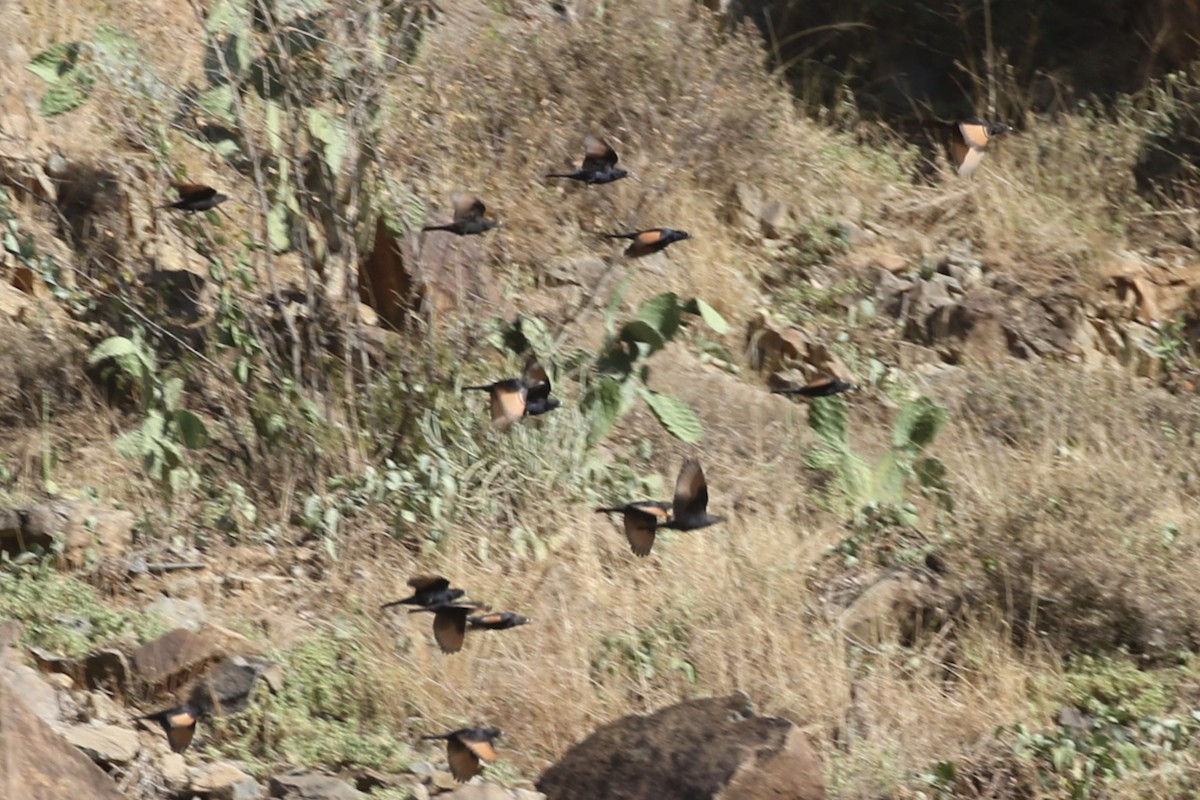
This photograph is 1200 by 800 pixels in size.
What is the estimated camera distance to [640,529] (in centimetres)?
520

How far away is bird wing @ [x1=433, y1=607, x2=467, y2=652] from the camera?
4746 millimetres

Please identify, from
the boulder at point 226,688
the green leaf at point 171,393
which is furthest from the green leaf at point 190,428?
the boulder at point 226,688

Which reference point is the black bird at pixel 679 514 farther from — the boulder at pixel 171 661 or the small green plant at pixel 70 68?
the small green plant at pixel 70 68

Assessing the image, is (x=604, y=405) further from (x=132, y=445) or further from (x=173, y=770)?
(x=173, y=770)

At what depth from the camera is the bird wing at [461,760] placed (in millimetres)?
4393

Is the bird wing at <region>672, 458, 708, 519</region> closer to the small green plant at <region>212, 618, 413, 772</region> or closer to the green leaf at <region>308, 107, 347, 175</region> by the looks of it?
the small green plant at <region>212, 618, 413, 772</region>

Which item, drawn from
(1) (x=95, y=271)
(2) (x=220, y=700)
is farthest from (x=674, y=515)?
(1) (x=95, y=271)

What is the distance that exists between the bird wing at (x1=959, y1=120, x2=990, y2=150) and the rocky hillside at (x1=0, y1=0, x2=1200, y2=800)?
931 millimetres

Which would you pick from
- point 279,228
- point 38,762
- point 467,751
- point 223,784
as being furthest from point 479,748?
point 279,228

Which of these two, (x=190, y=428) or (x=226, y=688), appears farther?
(x=190, y=428)

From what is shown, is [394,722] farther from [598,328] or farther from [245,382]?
[598,328]

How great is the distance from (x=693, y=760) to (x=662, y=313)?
220 cm

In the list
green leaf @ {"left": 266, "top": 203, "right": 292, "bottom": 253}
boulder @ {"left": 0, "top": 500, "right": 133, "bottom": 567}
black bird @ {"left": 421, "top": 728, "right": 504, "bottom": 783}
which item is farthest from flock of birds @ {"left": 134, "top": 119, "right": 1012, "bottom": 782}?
boulder @ {"left": 0, "top": 500, "right": 133, "bottom": 567}

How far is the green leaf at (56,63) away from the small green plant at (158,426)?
946mm
